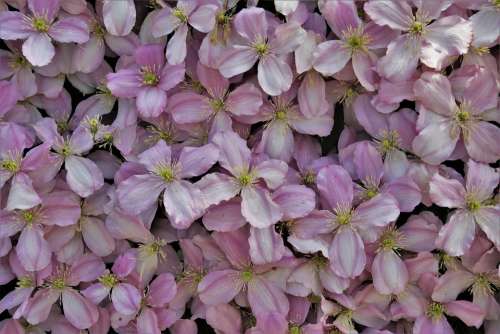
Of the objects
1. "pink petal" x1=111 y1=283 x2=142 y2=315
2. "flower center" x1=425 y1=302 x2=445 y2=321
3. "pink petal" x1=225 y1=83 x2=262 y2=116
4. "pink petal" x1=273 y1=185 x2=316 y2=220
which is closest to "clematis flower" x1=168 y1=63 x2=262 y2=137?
"pink petal" x1=225 y1=83 x2=262 y2=116

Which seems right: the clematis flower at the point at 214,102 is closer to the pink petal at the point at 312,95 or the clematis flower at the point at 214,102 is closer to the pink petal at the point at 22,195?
the pink petal at the point at 312,95

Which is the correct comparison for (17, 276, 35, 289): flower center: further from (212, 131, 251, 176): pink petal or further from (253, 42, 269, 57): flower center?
(253, 42, 269, 57): flower center

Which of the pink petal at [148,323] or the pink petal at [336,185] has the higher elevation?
the pink petal at [336,185]

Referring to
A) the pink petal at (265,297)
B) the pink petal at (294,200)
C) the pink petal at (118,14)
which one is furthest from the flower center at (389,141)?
the pink petal at (118,14)

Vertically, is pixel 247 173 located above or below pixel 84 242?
above

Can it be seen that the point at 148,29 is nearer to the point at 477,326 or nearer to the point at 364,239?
the point at 364,239

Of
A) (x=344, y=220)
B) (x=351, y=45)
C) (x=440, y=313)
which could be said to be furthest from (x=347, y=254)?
(x=351, y=45)

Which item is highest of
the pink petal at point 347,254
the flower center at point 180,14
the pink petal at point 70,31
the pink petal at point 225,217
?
the flower center at point 180,14

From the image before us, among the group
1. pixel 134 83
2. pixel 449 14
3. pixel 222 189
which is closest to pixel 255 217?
pixel 222 189
